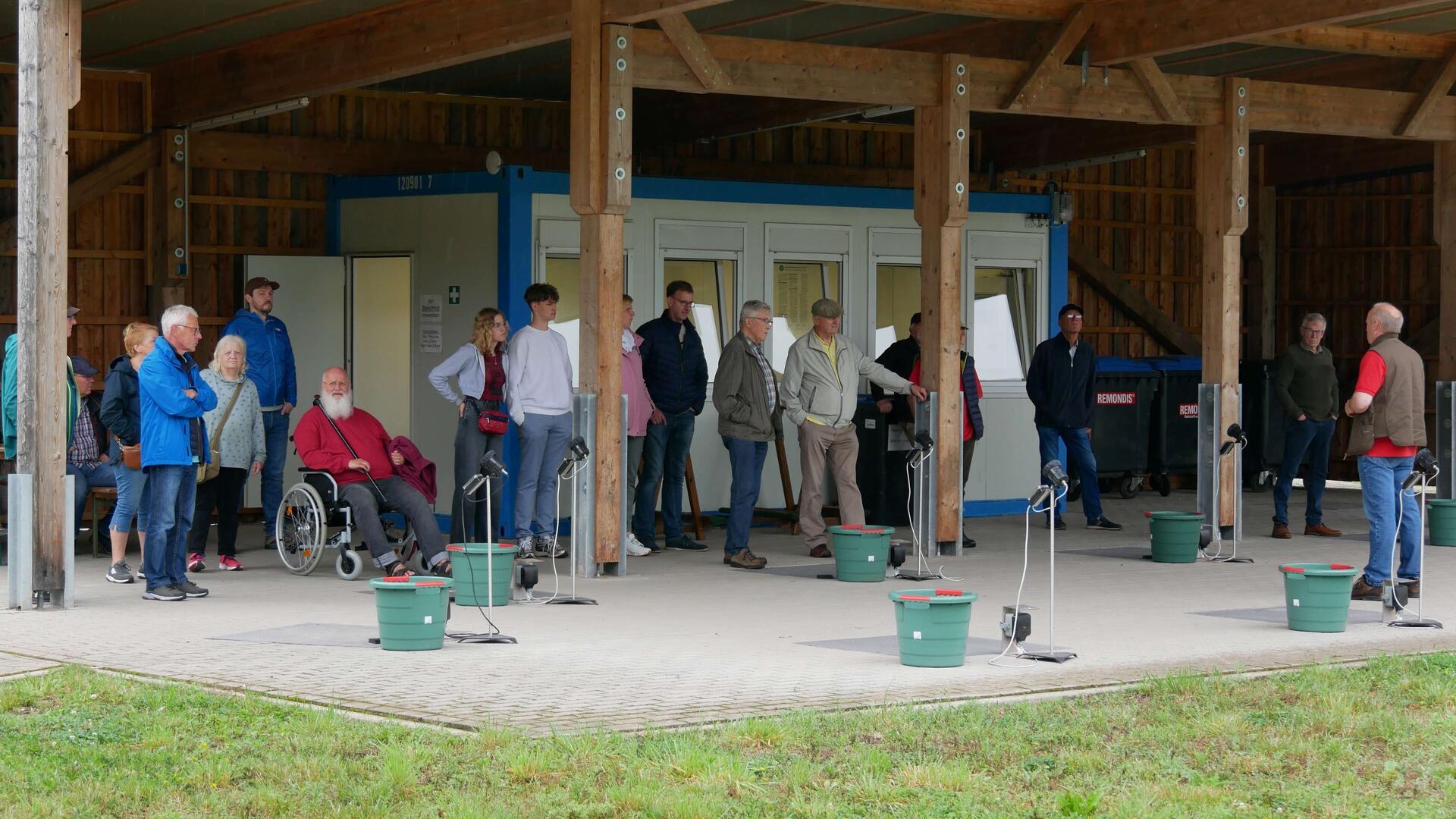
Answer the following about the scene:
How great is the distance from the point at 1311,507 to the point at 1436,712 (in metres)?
7.86

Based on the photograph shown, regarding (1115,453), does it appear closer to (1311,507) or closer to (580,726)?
(1311,507)

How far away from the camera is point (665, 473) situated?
13.7 meters

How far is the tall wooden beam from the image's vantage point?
1202cm

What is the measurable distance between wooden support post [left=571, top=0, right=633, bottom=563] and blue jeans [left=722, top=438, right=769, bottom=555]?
3.53 feet

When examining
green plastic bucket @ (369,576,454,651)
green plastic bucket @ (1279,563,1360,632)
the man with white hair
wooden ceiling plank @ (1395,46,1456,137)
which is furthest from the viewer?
wooden ceiling plank @ (1395,46,1456,137)

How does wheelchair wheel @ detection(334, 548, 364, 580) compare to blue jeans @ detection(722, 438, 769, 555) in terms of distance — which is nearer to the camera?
wheelchair wheel @ detection(334, 548, 364, 580)

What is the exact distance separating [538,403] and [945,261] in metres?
2.95

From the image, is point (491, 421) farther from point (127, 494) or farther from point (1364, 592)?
point (1364, 592)

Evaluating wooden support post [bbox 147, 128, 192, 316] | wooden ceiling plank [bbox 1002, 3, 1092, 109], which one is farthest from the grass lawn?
wooden support post [bbox 147, 128, 192, 316]

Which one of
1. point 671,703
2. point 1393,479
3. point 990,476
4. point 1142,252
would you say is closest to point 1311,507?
point 990,476

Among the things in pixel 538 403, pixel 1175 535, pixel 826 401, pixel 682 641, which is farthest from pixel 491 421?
pixel 1175 535

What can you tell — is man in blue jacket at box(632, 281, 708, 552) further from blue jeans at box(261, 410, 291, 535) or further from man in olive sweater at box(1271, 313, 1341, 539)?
man in olive sweater at box(1271, 313, 1341, 539)

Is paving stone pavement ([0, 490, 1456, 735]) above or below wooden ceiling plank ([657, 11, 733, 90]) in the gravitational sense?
below

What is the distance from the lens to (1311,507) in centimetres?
1477
